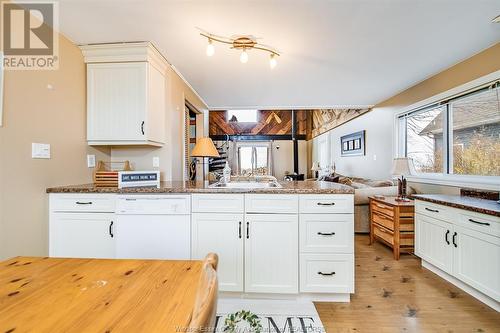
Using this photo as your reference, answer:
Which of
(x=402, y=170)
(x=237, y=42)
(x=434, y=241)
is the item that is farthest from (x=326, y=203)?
(x=402, y=170)

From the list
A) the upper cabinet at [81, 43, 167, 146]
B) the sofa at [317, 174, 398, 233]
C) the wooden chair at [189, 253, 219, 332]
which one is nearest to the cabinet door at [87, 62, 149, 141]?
the upper cabinet at [81, 43, 167, 146]

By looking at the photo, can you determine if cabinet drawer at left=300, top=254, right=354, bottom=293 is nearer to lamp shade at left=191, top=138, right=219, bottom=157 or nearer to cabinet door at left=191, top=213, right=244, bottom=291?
cabinet door at left=191, top=213, right=244, bottom=291

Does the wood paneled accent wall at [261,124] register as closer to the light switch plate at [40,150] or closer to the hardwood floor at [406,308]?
the hardwood floor at [406,308]

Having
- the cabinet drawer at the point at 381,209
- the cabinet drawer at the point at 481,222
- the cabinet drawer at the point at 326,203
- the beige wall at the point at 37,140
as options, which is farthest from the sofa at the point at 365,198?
the beige wall at the point at 37,140

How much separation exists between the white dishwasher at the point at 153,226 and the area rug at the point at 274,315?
20.6 inches

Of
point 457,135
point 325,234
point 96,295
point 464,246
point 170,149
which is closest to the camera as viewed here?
point 96,295

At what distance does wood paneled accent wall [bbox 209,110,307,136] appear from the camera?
9.12 m

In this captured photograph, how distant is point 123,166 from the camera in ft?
8.69

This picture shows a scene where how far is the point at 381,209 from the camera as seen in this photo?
3127 mm

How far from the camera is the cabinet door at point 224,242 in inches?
75.5

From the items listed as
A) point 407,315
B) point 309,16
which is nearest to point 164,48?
point 309,16

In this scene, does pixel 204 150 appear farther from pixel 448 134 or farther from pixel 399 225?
pixel 448 134

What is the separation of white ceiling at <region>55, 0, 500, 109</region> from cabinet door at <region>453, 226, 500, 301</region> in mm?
1755

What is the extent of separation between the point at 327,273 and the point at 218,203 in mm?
1038
